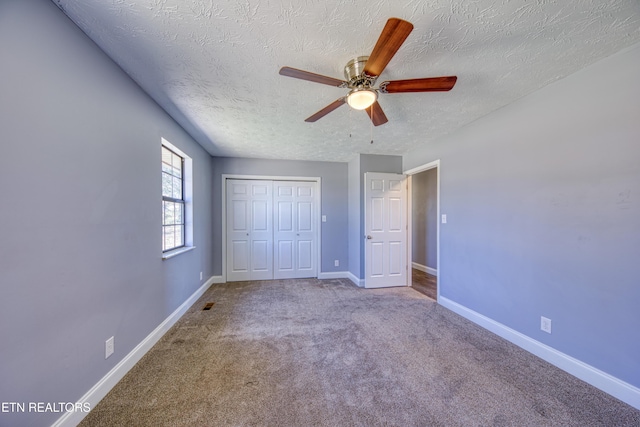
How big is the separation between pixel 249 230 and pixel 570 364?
4382 millimetres

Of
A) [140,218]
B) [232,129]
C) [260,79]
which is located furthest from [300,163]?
[140,218]

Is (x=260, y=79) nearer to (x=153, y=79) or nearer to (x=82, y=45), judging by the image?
(x=153, y=79)

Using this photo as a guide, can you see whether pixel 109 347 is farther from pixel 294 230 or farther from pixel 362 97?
pixel 294 230

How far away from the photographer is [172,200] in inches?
116

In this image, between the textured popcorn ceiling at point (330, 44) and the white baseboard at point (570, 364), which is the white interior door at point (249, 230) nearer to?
the textured popcorn ceiling at point (330, 44)

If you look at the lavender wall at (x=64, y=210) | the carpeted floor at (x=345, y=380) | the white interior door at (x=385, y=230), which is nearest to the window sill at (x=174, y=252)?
the lavender wall at (x=64, y=210)

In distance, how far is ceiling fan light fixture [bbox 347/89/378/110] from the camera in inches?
62.4

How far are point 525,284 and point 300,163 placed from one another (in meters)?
3.76

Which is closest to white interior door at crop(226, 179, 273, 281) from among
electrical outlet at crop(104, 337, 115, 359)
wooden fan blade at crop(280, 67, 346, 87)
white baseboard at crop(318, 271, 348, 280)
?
white baseboard at crop(318, 271, 348, 280)

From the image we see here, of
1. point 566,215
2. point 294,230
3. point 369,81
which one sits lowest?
point 294,230

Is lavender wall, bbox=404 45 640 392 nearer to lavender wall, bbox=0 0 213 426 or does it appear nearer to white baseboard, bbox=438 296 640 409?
white baseboard, bbox=438 296 640 409

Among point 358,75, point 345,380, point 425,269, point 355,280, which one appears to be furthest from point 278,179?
point 425,269

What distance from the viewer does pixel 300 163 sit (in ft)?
15.3

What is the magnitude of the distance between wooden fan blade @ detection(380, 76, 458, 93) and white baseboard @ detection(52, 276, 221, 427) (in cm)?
275
